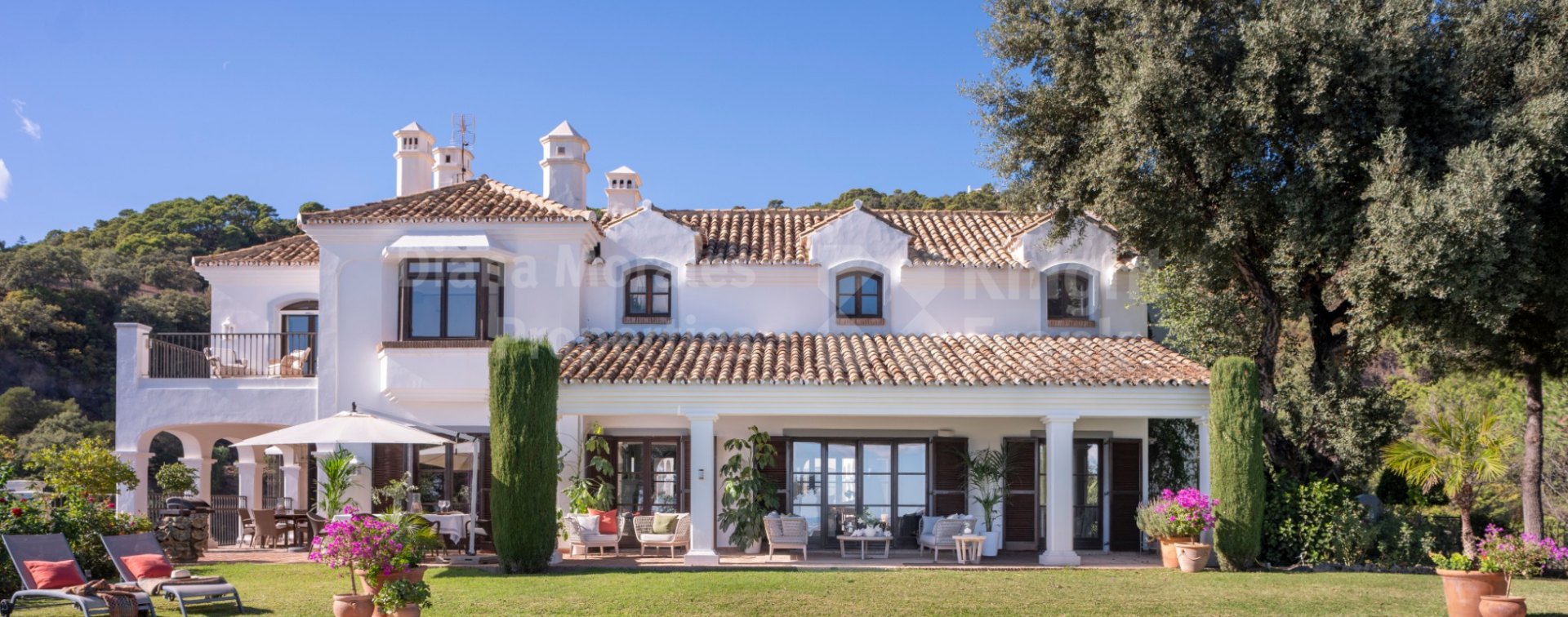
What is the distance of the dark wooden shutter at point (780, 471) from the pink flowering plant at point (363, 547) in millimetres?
9451

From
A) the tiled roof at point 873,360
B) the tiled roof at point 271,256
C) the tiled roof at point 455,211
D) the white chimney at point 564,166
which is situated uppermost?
the white chimney at point 564,166

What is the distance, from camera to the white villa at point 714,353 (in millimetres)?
20922

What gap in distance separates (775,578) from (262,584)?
6.98 meters

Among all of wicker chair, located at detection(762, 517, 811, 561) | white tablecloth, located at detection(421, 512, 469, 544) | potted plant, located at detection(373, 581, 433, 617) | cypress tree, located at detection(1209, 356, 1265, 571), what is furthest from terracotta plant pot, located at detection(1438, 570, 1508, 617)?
white tablecloth, located at detection(421, 512, 469, 544)

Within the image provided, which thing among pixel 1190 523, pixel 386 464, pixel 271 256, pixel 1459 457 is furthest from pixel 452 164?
pixel 1459 457

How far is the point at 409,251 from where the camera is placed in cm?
2250

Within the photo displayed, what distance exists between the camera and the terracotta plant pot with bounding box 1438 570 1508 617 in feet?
50.3

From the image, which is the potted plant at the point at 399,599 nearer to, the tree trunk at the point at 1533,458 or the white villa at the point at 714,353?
the white villa at the point at 714,353

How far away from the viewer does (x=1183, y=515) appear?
1992 cm

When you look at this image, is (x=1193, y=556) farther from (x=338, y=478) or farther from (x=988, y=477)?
(x=338, y=478)

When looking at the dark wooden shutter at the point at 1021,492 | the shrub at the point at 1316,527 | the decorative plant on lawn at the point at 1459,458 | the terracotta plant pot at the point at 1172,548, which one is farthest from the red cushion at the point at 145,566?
the decorative plant on lawn at the point at 1459,458

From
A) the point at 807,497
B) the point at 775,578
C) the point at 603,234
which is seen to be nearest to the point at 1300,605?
the point at 775,578

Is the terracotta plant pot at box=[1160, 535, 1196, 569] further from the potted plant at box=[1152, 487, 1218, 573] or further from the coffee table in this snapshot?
the coffee table

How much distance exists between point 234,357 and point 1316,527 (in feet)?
62.6
